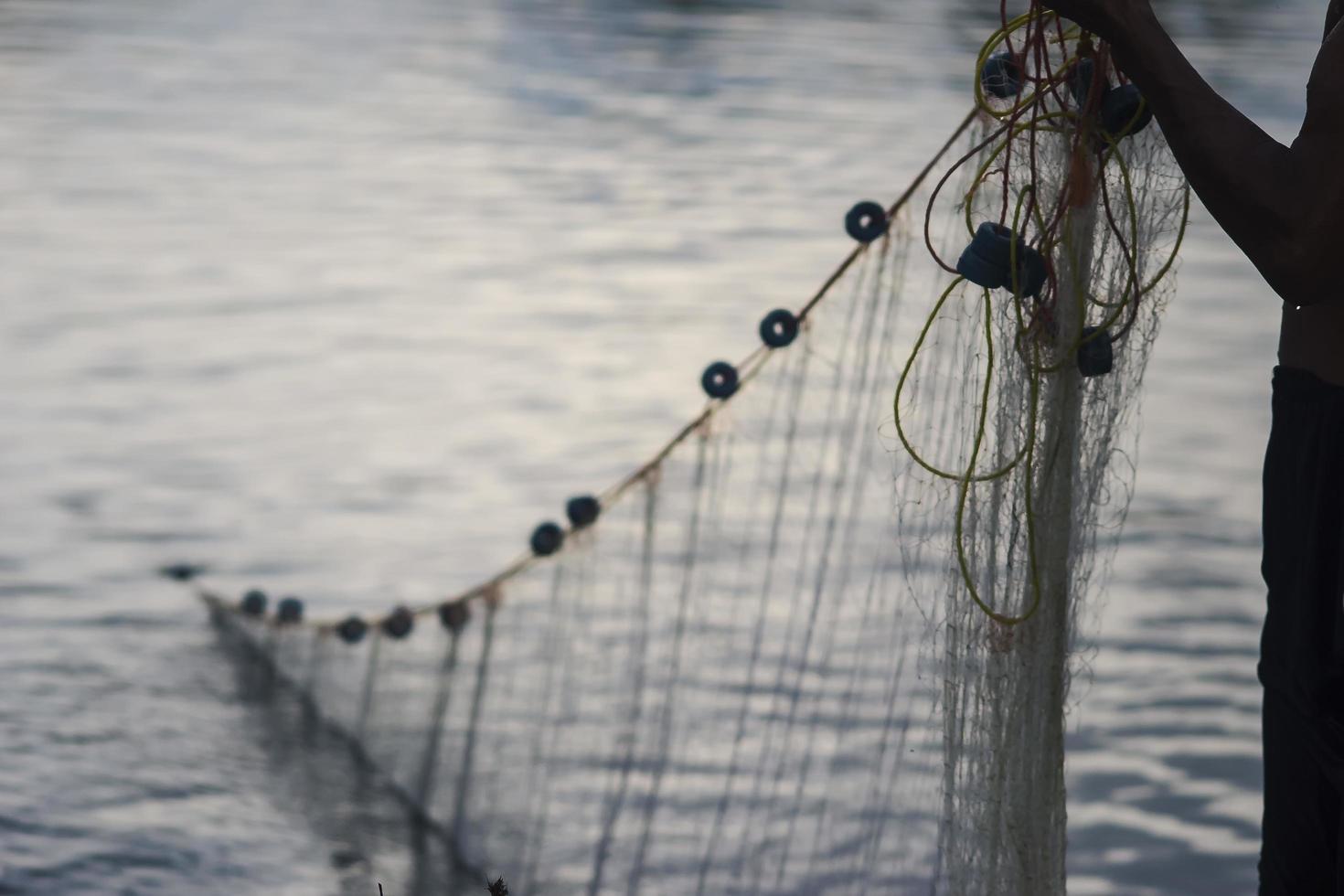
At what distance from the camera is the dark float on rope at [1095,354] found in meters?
2.30

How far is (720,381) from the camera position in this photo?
3.37 metres

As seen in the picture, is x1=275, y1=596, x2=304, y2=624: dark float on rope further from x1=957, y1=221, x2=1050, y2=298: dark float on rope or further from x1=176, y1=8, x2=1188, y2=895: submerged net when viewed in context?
x1=957, y1=221, x2=1050, y2=298: dark float on rope

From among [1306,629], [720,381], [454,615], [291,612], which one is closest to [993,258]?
[1306,629]

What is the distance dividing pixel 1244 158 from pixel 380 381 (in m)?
6.11

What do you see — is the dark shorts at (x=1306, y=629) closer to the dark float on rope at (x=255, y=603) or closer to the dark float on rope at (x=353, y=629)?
the dark float on rope at (x=353, y=629)

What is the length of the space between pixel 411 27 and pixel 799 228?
8822mm

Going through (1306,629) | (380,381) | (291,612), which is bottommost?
(1306,629)

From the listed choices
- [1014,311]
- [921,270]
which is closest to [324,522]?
[921,270]

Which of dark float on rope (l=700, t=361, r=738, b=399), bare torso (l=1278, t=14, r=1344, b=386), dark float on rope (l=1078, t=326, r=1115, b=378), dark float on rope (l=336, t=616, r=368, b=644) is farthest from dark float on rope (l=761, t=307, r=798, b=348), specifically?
dark float on rope (l=336, t=616, r=368, b=644)

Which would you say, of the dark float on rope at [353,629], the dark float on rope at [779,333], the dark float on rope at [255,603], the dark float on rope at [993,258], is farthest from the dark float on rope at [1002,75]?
the dark float on rope at [255,603]

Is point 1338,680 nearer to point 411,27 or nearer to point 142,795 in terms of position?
point 142,795

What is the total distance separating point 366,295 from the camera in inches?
353

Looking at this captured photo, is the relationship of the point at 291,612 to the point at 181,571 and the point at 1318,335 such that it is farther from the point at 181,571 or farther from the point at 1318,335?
the point at 1318,335

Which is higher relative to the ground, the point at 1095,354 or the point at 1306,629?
the point at 1095,354
